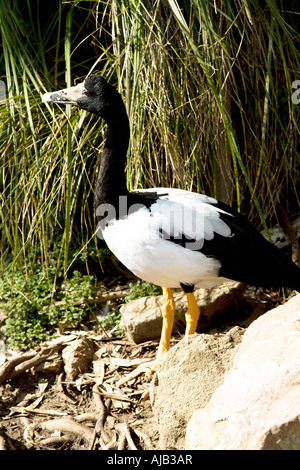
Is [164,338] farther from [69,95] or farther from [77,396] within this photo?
[69,95]

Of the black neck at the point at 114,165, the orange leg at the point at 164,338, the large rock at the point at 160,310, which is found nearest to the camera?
the black neck at the point at 114,165

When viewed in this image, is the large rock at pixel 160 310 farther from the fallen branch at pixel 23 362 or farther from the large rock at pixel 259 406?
the large rock at pixel 259 406

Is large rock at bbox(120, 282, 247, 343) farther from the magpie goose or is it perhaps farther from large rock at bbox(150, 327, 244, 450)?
large rock at bbox(150, 327, 244, 450)

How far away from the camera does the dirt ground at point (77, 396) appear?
2.47 meters

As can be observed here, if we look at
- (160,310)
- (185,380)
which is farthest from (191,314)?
(185,380)

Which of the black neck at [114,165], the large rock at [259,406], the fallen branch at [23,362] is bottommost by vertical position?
the fallen branch at [23,362]

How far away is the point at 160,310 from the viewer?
315cm

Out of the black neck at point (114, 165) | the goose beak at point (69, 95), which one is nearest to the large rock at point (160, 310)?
the black neck at point (114, 165)

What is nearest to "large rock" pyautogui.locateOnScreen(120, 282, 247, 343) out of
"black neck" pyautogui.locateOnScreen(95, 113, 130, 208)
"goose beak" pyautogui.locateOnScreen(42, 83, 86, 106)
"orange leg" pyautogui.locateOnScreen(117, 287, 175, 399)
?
"orange leg" pyautogui.locateOnScreen(117, 287, 175, 399)

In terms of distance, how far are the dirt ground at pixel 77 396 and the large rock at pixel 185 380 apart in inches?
7.0

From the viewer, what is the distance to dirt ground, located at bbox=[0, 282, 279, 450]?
2475 millimetres

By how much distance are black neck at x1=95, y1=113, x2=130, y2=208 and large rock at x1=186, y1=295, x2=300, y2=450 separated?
1.10 m

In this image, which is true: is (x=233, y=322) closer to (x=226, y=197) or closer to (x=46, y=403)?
(x=226, y=197)

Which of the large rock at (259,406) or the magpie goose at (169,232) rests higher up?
the magpie goose at (169,232)
